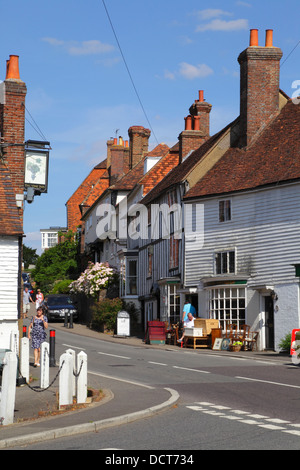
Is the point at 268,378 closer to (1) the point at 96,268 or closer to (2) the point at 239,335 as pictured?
(2) the point at 239,335

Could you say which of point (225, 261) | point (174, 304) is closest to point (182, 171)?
point (174, 304)

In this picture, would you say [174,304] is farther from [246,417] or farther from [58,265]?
[58,265]

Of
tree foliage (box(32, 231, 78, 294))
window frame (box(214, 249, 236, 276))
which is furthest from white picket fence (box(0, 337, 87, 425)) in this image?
tree foliage (box(32, 231, 78, 294))

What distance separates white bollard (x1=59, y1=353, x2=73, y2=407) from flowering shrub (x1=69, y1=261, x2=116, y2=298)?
106ft

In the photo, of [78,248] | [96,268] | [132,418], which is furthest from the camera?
[78,248]

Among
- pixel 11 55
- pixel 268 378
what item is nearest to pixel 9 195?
pixel 11 55

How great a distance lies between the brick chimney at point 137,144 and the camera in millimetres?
54438

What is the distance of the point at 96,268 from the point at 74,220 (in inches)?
1251

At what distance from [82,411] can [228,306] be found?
2045 cm

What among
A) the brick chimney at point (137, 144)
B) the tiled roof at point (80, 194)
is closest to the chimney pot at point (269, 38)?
the brick chimney at point (137, 144)

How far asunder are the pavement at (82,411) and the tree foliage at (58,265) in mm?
50459

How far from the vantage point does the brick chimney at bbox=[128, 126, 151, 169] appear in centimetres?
Result: 5444

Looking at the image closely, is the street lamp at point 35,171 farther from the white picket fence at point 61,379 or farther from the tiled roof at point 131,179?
the tiled roof at point 131,179
